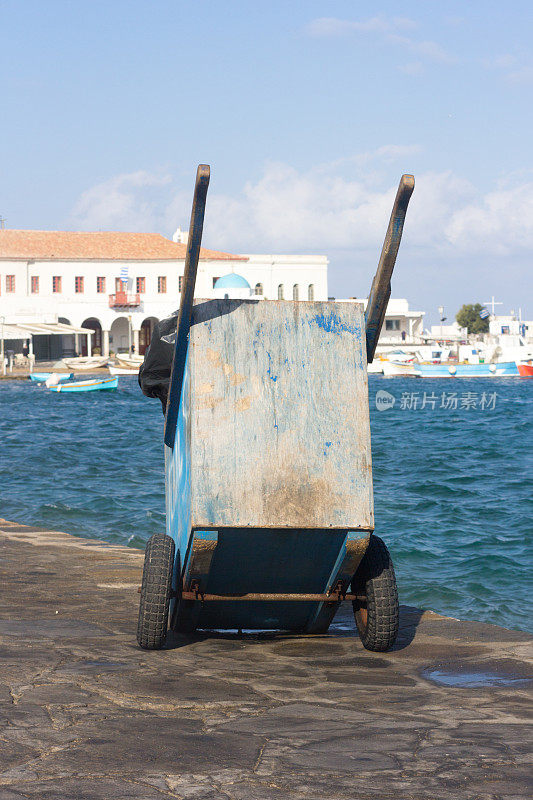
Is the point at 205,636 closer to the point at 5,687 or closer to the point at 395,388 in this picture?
the point at 5,687

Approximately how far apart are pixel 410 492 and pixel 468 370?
68.0 meters

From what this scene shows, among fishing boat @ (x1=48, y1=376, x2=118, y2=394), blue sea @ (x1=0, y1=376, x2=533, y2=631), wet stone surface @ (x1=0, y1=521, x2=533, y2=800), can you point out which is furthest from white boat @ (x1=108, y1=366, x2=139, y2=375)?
wet stone surface @ (x1=0, y1=521, x2=533, y2=800)

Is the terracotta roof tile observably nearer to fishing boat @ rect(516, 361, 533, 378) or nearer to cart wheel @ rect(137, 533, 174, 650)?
fishing boat @ rect(516, 361, 533, 378)

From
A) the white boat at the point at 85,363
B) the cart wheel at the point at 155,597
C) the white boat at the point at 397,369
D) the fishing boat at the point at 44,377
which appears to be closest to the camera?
the cart wheel at the point at 155,597

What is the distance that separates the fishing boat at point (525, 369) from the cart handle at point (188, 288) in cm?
7963

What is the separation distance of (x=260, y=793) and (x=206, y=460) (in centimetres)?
190

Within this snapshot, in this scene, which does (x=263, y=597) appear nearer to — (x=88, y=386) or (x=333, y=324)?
(x=333, y=324)

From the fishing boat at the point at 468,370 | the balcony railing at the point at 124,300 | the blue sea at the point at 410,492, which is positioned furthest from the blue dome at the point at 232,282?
the blue sea at the point at 410,492

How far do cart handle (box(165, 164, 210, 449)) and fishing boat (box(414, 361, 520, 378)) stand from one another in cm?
7521

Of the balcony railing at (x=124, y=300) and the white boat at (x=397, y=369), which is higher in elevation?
the balcony railing at (x=124, y=300)

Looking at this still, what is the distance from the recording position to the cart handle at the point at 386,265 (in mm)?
4699

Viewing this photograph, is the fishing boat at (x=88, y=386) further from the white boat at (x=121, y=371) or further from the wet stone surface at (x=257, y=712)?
the wet stone surface at (x=257, y=712)

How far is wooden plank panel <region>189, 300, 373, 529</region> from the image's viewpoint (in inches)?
185

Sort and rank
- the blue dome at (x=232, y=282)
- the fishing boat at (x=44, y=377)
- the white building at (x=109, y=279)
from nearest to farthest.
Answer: the fishing boat at (x=44, y=377)
the blue dome at (x=232, y=282)
the white building at (x=109, y=279)
